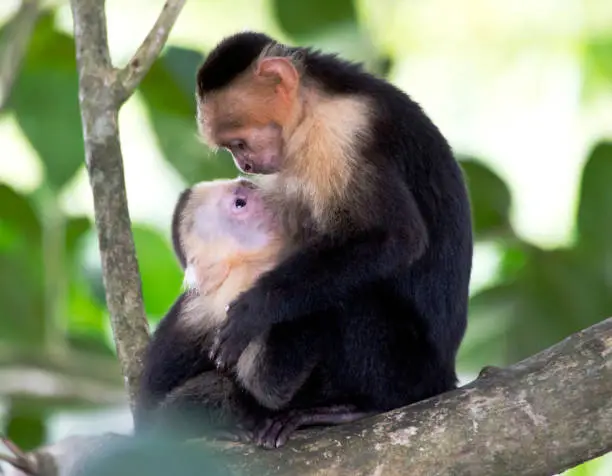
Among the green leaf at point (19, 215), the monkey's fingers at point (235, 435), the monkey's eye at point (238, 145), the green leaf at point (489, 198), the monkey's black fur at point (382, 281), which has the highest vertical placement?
the green leaf at point (489, 198)

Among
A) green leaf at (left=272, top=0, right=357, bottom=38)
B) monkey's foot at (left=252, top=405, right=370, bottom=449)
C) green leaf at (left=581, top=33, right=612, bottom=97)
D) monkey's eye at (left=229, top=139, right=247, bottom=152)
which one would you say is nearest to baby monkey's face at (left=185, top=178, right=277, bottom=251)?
monkey's eye at (left=229, top=139, right=247, bottom=152)

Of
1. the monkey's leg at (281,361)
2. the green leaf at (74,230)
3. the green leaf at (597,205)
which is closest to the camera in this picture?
the monkey's leg at (281,361)

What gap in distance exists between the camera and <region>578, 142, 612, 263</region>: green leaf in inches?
130

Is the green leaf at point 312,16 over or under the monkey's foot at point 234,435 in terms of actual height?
over

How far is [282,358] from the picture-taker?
2455 millimetres

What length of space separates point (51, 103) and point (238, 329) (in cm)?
135

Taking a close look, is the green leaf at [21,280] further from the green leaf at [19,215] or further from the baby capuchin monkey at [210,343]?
the baby capuchin monkey at [210,343]

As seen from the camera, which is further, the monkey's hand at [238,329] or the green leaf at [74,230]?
the green leaf at [74,230]

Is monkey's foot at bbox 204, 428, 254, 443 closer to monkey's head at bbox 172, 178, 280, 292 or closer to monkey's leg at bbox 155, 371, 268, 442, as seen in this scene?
monkey's leg at bbox 155, 371, 268, 442

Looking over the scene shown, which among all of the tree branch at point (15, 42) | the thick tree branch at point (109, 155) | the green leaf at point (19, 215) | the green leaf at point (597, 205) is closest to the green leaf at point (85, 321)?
the green leaf at point (19, 215)

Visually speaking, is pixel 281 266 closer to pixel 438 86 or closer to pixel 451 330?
pixel 451 330

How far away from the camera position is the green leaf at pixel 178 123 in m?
3.48

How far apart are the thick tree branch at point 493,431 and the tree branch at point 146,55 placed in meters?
0.91

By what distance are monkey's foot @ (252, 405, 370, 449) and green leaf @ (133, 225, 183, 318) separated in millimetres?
1406
